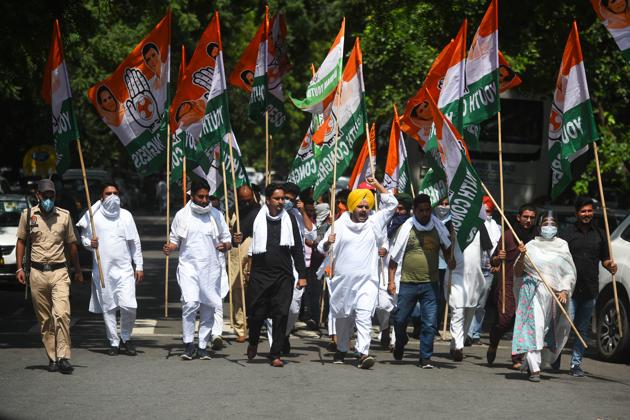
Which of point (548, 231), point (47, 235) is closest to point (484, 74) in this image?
point (548, 231)

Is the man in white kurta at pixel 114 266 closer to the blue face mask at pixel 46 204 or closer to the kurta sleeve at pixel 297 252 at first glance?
the blue face mask at pixel 46 204

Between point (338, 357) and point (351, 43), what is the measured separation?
2186 centimetres

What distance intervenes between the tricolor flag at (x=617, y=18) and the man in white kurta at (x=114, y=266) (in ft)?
17.5

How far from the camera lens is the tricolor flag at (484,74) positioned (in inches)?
529

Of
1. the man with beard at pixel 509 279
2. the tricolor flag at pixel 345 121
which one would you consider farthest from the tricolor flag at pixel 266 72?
the man with beard at pixel 509 279

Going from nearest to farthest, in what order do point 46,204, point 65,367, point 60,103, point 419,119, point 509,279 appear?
point 65,367 < point 46,204 < point 509,279 < point 60,103 < point 419,119

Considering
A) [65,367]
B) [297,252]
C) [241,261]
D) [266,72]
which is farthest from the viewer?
[266,72]

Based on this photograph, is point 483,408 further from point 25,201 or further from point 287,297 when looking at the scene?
point 25,201

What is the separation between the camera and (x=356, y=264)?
12.1 meters

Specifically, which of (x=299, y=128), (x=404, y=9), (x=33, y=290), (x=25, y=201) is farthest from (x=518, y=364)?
(x=299, y=128)

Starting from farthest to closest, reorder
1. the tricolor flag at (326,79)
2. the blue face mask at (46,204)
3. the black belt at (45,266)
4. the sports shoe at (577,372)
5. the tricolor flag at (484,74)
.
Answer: the tricolor flag at (326,79)
the tricolor flag at (484,74)
the sports shoe at (577,372)
the blue face mask at (46,204)
the black belt at (45,266)

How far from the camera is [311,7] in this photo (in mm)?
44219

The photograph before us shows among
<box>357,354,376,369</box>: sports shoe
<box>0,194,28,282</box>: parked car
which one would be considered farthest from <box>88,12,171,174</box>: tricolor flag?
<box>0,194,28,282</box>: parked car

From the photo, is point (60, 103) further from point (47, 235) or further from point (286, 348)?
point (286, 348)
